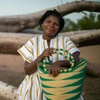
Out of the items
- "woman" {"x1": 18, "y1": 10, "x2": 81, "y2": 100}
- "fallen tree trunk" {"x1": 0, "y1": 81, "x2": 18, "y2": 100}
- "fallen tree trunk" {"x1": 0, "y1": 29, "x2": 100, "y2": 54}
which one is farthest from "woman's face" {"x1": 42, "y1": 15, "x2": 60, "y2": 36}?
"fallen tree trunk" {"x1": 0, "y1": 29, "x2": 100, "y2": 54}

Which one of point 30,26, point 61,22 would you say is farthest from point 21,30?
point 61,22

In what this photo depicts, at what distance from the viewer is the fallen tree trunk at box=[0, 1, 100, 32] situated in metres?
4.23

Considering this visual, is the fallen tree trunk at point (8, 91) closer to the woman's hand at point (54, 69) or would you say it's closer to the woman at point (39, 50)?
the woman at point (39, 50)

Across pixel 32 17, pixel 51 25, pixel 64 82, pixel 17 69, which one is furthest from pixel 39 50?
pixel 17 69

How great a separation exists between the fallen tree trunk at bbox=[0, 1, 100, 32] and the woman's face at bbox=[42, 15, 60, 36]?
276 centimetres

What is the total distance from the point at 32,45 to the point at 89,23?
3.59 meters

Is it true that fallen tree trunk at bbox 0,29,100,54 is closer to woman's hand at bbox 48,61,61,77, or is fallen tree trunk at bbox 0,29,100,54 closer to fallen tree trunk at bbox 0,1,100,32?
fallen tree trunk at bbox 0,1,100,32

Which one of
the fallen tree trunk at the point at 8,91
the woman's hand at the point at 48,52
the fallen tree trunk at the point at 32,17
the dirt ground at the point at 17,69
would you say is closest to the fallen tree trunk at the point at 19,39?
the dirt ground at the point at 17,69

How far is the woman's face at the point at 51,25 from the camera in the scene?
1.49m

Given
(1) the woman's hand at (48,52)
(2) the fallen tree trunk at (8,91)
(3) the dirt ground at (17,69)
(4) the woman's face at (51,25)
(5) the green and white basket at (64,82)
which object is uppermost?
(4) the woman's face at (51,25)

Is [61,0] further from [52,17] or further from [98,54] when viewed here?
[52,17]

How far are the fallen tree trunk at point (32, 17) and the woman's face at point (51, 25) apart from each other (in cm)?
276

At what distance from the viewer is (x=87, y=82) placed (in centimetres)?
354

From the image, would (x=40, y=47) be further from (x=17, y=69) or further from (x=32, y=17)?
(x=17, y=69)
